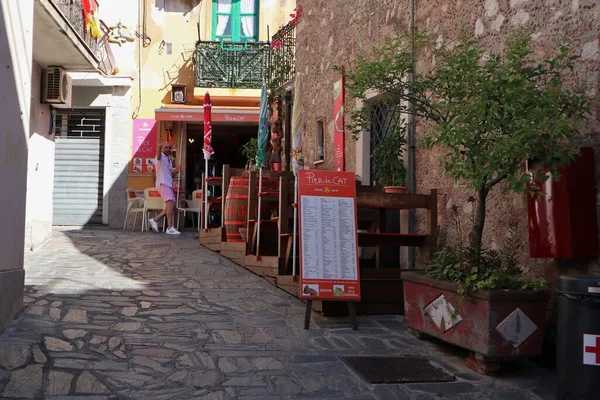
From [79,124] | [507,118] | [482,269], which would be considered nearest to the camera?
[507,118]

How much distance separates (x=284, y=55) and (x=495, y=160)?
12028mm

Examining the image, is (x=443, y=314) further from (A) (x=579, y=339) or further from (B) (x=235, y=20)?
(B) (x=235, y=20)

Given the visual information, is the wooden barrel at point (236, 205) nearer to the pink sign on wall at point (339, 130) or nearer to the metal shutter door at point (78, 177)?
the pink sign on wall at point (339, 130)

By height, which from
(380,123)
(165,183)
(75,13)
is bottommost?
(165,183)

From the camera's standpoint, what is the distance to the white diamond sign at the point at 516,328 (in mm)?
4588

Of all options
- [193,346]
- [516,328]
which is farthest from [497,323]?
[193,346]

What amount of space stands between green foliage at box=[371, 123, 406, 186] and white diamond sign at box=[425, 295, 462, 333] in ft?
8.72

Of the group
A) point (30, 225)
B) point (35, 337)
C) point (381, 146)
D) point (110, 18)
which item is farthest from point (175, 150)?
point (35, 337)

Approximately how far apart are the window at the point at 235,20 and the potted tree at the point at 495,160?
42.2 ft

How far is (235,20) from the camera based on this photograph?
17.5 metres

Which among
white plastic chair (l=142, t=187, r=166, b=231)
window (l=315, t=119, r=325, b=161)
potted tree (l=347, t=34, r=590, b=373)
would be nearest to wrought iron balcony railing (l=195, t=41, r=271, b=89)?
white plastic chair (l=142, t=187, r=166, b=231)

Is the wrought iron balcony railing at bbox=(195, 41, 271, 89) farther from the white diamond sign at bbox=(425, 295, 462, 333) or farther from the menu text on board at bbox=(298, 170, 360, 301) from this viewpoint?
the white diamond sign at bbox=(425, 295, 462, 333)

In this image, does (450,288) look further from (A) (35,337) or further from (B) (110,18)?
(B) (110,18)

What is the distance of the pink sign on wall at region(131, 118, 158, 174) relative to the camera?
16.4m
